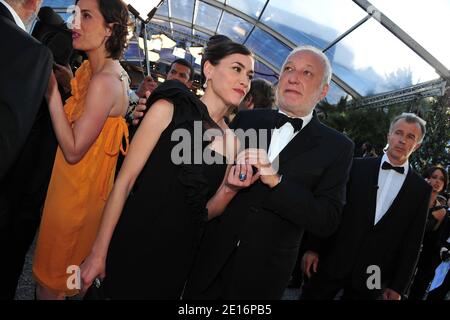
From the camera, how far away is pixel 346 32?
34.8 feet

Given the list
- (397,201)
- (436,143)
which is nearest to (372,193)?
(397,201)

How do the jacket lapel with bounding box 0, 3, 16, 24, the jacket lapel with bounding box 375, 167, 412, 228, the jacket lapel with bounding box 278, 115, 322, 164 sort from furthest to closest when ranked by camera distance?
the jacket lapel with bounding box 375, 167, 412, 228 → the jacket lapel with bounding box 278, 115, 322, 164 → the jacket lapel with bounding box 0, 3, 16, 24

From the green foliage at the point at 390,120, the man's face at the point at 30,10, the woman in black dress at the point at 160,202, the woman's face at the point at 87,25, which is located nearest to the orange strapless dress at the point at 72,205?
the woman's face at the point at 87,25

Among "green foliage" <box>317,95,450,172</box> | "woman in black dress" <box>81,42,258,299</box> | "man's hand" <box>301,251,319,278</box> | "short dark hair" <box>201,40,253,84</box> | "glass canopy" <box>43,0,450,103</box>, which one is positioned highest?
"glass canopy" <box>43,0,450,103</box>

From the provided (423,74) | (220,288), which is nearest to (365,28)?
(423,74)

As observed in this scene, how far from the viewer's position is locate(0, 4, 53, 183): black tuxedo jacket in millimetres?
1111

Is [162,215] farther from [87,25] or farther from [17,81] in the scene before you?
[87,25]

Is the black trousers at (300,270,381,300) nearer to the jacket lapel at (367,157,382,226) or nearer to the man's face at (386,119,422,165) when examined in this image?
the jacket lapel at (367,157,382,226)

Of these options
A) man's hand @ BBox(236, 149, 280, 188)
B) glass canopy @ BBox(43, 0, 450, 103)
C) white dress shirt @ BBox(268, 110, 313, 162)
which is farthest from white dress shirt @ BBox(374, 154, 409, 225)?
glass canopy @ BBox(43, 0, 450, 103)

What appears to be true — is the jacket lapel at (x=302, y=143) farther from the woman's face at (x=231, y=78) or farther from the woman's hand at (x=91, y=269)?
the woman's hand at (x=91, y=269)

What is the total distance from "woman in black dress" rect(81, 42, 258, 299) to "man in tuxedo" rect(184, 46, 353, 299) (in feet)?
1.06

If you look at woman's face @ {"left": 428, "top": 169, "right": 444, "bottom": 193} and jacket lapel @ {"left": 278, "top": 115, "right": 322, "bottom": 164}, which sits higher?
woman's face @ {"left": 428, "top": 169, "right": 444, "bottom": 193}
